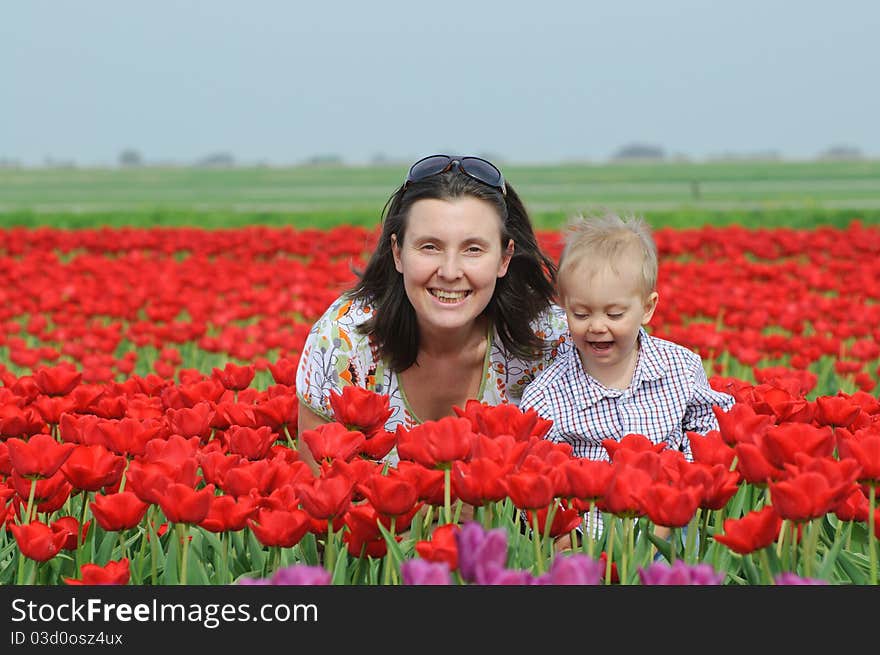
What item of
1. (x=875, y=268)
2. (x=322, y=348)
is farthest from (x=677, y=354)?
(x=875, y=268)

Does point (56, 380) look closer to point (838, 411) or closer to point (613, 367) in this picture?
point (613, 367)

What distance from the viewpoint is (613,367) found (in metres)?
3.77

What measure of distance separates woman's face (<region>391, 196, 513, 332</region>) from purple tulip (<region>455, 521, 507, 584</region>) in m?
1.65

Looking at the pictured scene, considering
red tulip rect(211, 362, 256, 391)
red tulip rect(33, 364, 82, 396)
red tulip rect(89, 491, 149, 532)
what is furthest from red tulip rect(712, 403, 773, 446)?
red tulip rect(33, 364, 82, 396)

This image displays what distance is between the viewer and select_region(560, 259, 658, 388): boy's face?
3.55 metres

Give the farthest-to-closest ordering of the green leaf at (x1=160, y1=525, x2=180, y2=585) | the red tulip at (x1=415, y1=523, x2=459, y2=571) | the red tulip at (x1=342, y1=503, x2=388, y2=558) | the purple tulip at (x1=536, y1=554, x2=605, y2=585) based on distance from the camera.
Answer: the green leaf at (x1=160, y1=525, x2=180, y2=585) → the red tulip at (x1=342, y1=503, x2=388, y2=558) → the red tulip at (x1=415, y1=523, x2=459, y2=571) → the purple tulip at (x1=536, y1=554, x2=605, y2=585)

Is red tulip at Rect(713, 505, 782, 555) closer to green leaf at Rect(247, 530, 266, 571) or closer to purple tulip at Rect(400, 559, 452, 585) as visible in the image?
purple tulip at Rect(400, 559, 452, 585)

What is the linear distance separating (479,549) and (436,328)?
2.04 meters

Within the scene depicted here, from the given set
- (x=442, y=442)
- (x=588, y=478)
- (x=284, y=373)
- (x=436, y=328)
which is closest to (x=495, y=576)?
(x=588, y=478)

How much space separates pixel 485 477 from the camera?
7.26 feet

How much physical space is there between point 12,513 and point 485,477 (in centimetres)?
121

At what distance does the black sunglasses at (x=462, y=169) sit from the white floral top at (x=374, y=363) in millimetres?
512
